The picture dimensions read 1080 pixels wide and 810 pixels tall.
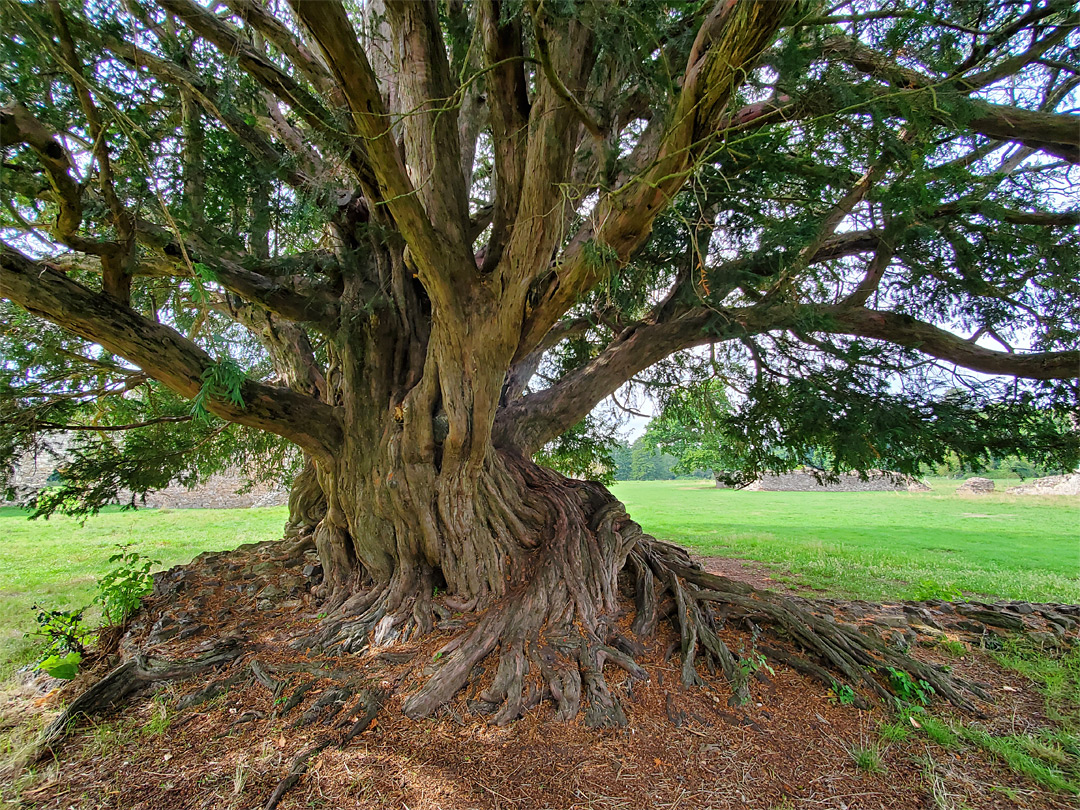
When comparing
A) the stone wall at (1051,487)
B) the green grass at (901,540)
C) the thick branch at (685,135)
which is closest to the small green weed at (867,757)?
the thick branch at (685,135)

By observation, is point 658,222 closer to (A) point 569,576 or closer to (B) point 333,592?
(A) point 569,576

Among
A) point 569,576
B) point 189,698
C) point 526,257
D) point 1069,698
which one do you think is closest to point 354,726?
point 189,698

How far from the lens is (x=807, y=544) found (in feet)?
35.4

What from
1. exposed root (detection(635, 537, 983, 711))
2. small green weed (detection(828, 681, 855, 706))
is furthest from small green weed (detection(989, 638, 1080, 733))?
small green weed (detection(828, 681, 855, 706))

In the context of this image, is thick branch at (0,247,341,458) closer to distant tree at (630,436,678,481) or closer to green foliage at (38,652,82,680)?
green foliage at (38,652,82,680)

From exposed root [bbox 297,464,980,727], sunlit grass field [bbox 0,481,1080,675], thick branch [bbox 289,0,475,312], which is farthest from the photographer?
sunlit grass field [bbox 0,481,1080,675]

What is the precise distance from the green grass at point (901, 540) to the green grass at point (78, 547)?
9.99m

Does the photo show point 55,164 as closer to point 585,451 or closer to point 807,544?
point 585,451

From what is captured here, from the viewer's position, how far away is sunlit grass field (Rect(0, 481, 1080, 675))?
6.47 m

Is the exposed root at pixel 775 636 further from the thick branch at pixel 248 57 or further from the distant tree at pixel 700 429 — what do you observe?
the thick branch at pixel 248 57

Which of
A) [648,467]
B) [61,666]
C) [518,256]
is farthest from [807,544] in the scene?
[648,467]

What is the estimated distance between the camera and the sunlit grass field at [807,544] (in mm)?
6469

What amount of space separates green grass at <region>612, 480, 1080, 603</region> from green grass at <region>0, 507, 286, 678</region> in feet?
32.8

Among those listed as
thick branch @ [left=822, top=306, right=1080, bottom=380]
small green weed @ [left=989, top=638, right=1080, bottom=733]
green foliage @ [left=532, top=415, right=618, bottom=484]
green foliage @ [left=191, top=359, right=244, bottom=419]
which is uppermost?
thick branch @ [left=822, top=306, right=1080, bottom=380]
